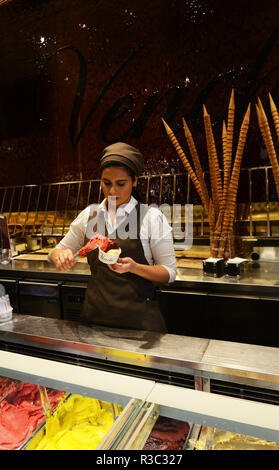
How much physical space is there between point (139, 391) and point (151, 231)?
92cm

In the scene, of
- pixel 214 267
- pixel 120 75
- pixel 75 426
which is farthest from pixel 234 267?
Answer: pixel 120 75

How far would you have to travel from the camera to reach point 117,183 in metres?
1.62

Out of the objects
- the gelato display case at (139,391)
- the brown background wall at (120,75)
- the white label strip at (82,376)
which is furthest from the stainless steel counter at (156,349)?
the brown background wall at (120,75)

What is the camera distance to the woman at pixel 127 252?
1615 millimetres

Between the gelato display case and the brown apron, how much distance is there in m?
0.30

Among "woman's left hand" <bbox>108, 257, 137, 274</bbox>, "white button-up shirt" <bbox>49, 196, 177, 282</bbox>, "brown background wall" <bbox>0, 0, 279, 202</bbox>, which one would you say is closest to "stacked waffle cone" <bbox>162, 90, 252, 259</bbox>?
"brown background wall" <bbox>0, 0, 279, 202</bbox>

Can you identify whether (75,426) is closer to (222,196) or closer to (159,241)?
(159,241)

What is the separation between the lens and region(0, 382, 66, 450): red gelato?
85 cm

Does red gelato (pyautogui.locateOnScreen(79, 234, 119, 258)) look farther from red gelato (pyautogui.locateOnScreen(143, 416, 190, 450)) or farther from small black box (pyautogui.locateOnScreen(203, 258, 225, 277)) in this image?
small black box (pyautogui.locateOnScreen(203, 258, 225, 277))

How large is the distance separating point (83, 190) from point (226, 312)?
2.18m

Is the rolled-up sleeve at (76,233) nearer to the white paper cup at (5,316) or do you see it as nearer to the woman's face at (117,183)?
the woman's face at (117,183)

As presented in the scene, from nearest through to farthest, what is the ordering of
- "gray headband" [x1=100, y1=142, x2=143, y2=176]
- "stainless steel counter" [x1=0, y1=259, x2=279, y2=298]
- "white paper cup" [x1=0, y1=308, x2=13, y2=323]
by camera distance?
"white paper cup" [x1=0, y1=308, x2=13, y2=323] → "gray headband" [x1=100, y1=142, x2=143, y2=176] → "stainless steel counter" [x1=0, y1=259, x2=279, y2=298]

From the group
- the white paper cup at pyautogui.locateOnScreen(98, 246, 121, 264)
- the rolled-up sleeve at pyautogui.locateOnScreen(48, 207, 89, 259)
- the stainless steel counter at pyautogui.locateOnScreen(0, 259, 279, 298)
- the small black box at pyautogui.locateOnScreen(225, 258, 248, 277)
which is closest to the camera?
the white paper cup at pyautogui.locateOnScreen(98, 246, 121, 264)

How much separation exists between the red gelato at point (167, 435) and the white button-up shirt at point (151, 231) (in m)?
0.88
